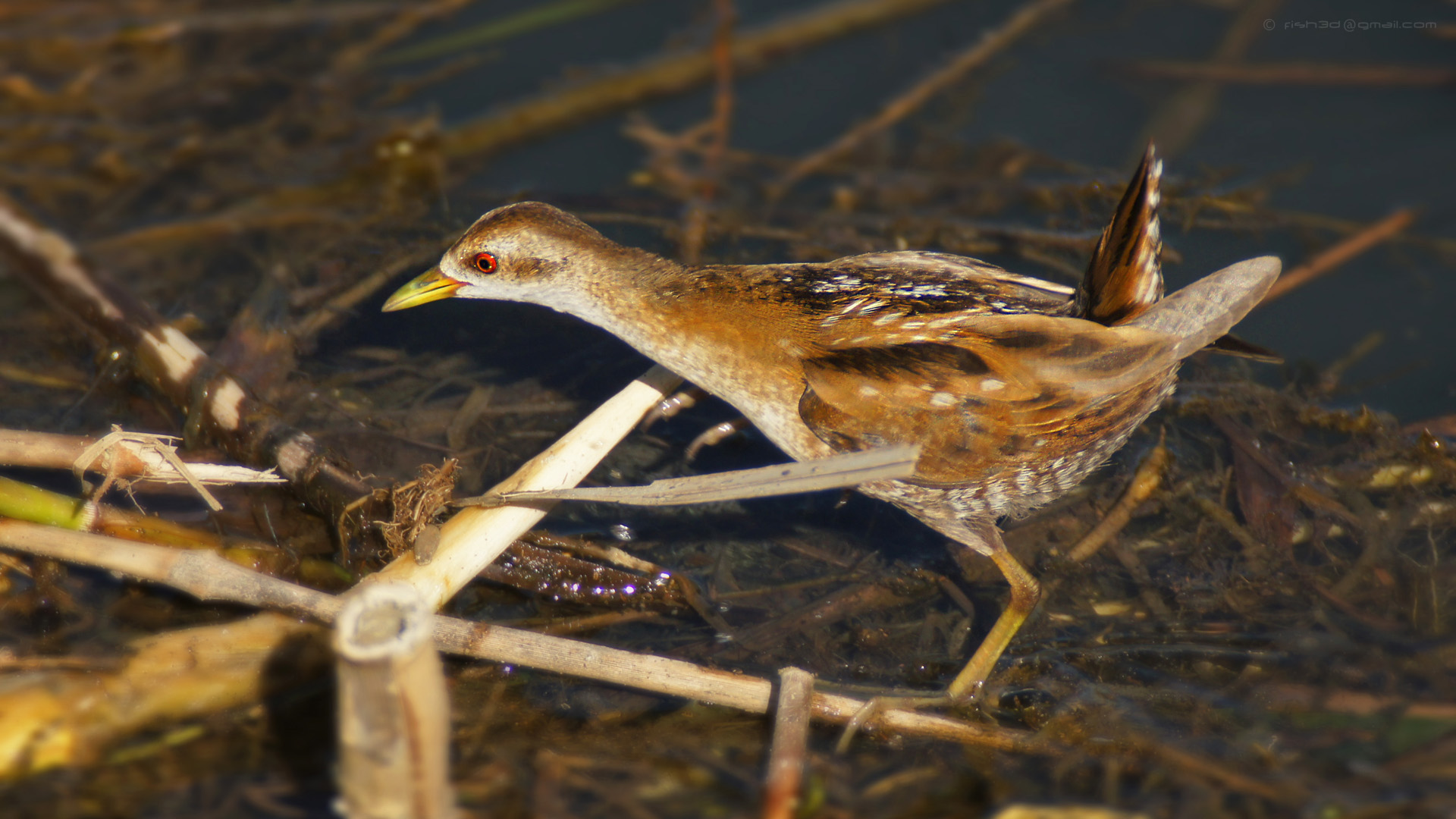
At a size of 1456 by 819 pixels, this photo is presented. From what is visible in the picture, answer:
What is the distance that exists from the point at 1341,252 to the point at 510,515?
3677mm

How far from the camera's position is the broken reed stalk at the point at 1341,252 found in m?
4.45

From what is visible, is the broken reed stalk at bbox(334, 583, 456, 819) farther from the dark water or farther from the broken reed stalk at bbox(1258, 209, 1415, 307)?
the broken reed stalk at bbox(1258, 209, 1415, 307)

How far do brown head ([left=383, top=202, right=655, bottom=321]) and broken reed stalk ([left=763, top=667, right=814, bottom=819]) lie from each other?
59.6 inches

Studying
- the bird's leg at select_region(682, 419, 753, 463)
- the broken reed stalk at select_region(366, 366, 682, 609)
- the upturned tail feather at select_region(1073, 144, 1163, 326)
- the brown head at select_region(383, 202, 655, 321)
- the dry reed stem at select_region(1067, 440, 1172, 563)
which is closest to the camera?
the broken reed stalk at select_region(366, 366, 682, 609)

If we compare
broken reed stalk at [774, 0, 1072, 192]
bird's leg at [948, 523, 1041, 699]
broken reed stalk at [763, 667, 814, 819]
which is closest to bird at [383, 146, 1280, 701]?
bird's leg at [948, 523, 1041, 699]

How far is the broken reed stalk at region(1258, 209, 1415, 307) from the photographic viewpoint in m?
4.45

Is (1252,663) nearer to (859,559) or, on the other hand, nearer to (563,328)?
(859,559)

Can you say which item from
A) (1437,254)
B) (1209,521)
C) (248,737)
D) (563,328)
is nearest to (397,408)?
(563,328)

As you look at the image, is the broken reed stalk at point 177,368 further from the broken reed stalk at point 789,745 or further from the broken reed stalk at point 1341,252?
the broken reed stalk at point 1341,252

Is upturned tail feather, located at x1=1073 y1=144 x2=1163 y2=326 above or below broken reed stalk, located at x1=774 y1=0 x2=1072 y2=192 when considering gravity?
below

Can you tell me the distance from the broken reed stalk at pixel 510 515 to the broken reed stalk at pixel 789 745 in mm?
873

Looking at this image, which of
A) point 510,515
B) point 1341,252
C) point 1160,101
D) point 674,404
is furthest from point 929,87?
point 510,515

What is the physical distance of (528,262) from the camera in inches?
141

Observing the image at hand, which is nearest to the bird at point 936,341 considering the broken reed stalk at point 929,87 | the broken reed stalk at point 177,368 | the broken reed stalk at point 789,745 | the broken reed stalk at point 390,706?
the broken reed stalk at point 789,745
